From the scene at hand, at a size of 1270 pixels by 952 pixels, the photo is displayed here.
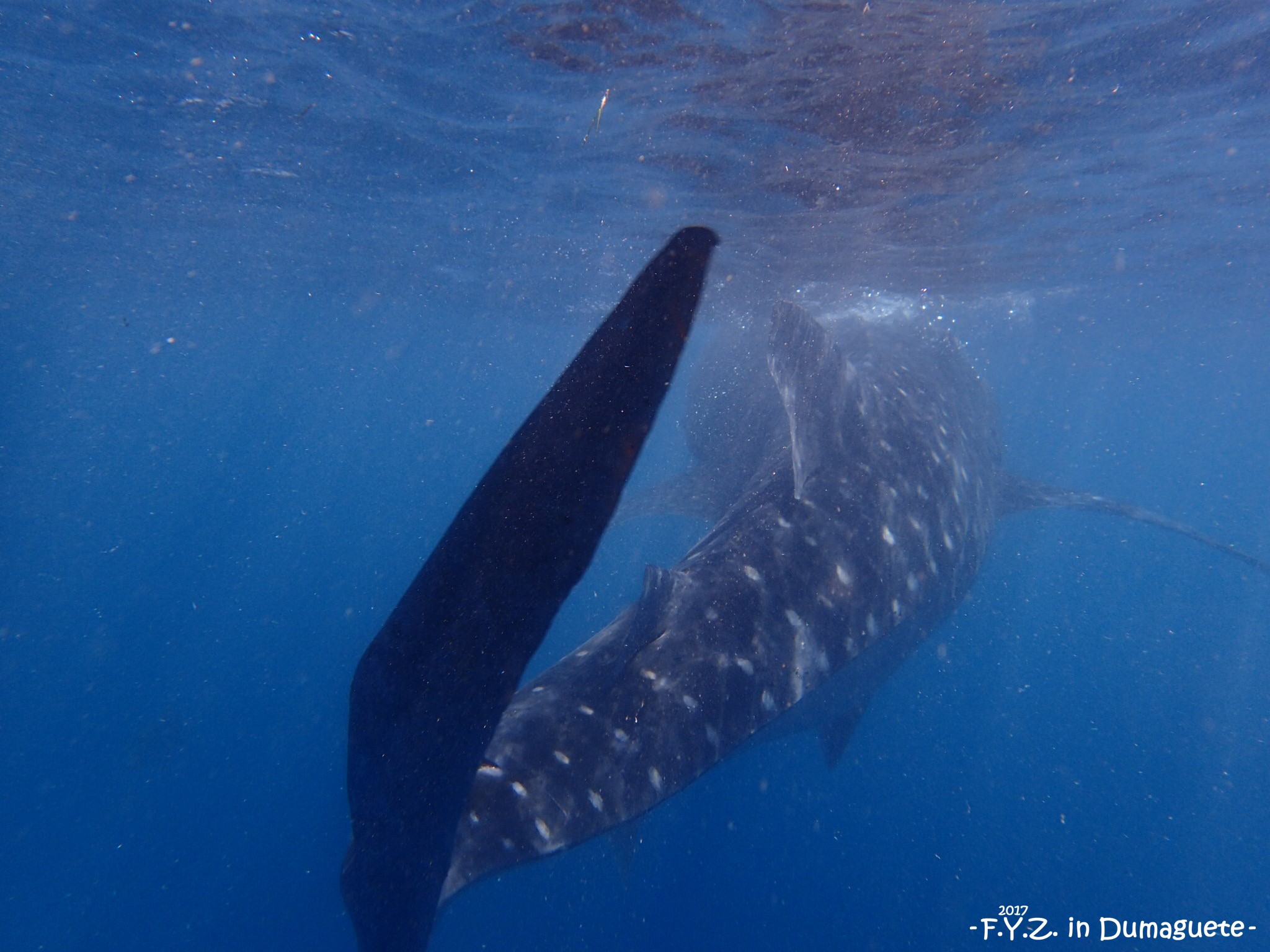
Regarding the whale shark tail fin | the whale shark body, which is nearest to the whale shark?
the whale shark body

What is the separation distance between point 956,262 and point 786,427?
53.8 feet

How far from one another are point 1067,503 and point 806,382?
22.7ft

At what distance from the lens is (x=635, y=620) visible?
396 cm

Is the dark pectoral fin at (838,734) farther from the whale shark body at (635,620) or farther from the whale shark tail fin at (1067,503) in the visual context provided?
the whale shark tail fin at (1067,503)

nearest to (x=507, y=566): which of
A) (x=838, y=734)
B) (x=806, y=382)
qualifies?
(x=806, y=382)

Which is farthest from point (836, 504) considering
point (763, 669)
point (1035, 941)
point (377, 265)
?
point (377, 265)

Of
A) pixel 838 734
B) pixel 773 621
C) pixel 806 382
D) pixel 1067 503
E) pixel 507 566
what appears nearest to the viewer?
pixel 507 566

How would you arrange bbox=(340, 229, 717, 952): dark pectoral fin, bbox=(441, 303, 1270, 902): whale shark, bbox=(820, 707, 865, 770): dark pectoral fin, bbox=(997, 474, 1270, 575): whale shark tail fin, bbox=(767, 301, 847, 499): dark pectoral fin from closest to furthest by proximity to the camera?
1. bbox=(340, 229, 717, 952): dark pectoral fin
2. bbox=(441, 303, 1270, 902): whale shark
3. bbox=(767, 301, 847, 499): dark pectoral fin
4. bbox=(820, 707, 865, 770): dark pectoral fin
5. bbox=(997, 474, 1270, 575): whale shark tail fin

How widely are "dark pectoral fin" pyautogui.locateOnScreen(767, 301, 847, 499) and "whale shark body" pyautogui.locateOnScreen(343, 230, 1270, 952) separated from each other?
3 cm

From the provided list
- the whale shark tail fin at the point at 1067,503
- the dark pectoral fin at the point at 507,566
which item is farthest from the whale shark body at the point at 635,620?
the whale shark tail fin at the point at 1067,503

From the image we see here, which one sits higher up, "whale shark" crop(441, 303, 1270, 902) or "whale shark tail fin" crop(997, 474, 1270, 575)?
"whale shark tail fin" crop(997, 474, 1270, 575)

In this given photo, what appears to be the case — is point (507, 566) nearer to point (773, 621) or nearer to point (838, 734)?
point (773, 621)

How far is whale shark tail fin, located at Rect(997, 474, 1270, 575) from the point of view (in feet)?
34.3

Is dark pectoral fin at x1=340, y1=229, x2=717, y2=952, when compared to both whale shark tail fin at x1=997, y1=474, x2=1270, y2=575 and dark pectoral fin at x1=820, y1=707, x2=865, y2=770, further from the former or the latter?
whale shark tail fin at x1=997, y1=474, x2=1270, y2=575
